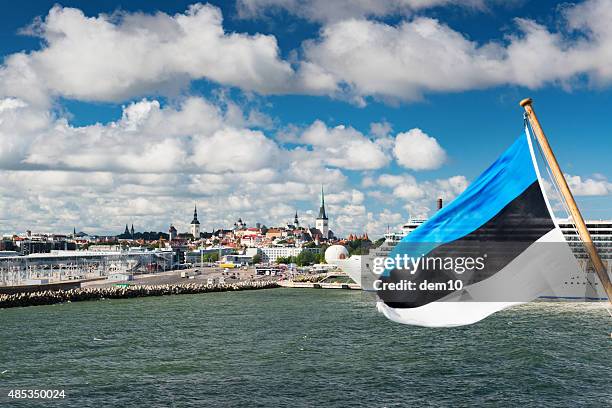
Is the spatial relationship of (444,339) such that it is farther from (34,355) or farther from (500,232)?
(500,232)

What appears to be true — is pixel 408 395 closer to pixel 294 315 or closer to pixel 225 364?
pixel 225 364

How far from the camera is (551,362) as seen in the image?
28.5 m

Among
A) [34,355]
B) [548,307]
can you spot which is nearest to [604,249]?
[548,307]

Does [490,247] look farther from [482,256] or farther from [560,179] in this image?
[560,179]

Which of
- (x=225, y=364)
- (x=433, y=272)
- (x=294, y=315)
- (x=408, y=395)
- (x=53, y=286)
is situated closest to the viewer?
(x=433, y=272)

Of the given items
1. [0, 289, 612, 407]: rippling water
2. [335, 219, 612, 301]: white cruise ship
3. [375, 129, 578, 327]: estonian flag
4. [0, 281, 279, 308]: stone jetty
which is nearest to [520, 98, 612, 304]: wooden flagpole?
[375, 129, 578, 327]: estonian flag

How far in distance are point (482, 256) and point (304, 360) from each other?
22.6 metres

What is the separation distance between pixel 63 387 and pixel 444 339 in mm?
20526

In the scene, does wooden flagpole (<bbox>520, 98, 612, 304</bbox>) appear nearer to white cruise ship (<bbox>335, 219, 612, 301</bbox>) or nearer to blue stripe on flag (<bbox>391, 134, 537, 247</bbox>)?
blue stripe on flag (<bbox>391, 134, 537, 247</bbox>)

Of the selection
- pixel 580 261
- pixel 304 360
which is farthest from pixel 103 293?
pixel 580 261

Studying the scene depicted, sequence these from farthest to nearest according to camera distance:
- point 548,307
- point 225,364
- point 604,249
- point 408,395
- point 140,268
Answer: point 140,268, point 604,249, point 548,307, point 225,364, point 408,395

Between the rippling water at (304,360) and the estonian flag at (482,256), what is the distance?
14.7m

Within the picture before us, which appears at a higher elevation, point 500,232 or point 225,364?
point 500,232

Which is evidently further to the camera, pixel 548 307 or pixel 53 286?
pixel 53 286
